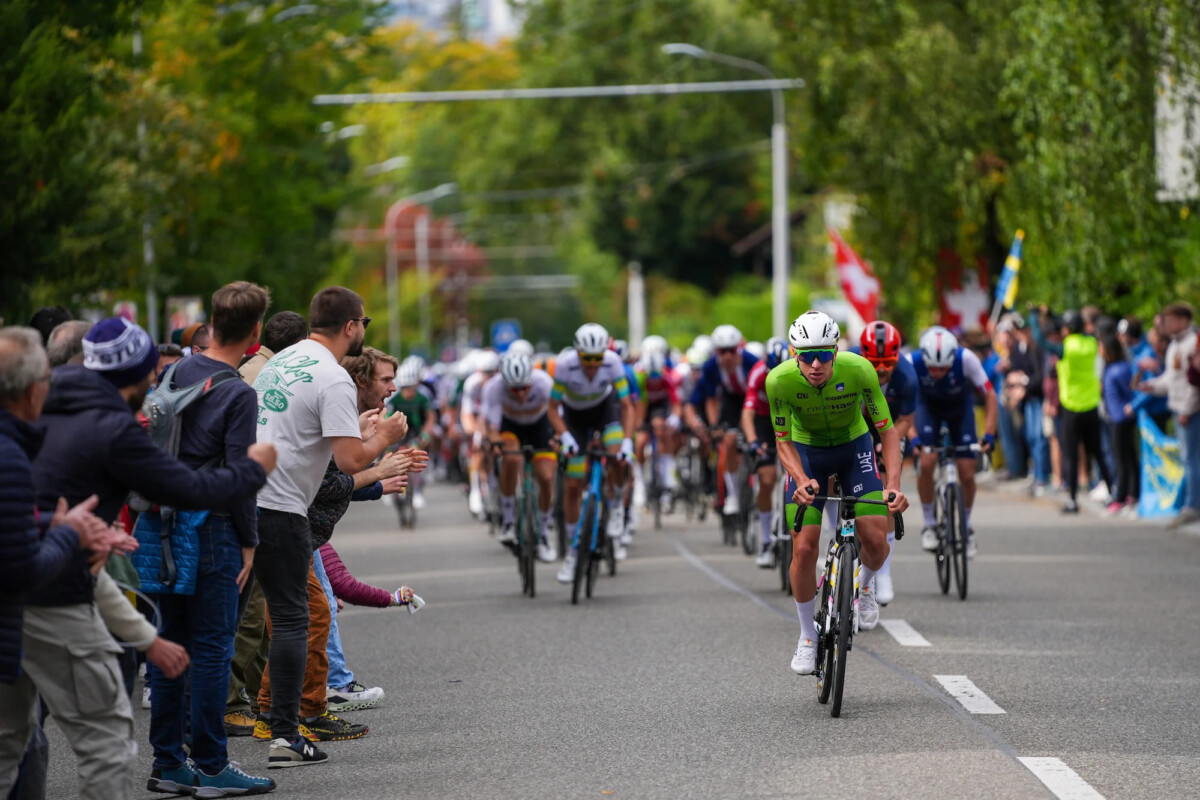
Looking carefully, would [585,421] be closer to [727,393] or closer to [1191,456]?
[727,393]

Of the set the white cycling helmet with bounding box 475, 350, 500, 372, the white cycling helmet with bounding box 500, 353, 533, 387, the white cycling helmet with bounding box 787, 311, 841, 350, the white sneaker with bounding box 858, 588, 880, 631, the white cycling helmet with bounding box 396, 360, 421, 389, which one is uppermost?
the white cycling helmet with bounding box 787, 311, 841, 350

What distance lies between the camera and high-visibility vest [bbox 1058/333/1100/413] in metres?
21.0

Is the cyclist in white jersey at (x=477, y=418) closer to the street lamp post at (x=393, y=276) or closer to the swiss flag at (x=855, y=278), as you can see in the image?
the swiss flag at (x=855, y=278)

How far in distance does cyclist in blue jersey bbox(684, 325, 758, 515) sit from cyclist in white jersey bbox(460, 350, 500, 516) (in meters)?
2.25

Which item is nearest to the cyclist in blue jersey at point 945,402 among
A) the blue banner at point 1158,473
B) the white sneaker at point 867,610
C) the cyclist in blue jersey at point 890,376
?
the cyclist in blue jersey at point 890,376

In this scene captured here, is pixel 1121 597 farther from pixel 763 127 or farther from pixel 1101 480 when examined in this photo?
pixel 763 127

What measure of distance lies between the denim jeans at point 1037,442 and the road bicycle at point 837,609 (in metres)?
15.5

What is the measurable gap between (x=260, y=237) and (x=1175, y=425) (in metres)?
19.3

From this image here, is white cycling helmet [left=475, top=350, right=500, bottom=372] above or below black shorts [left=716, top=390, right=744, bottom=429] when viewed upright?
above

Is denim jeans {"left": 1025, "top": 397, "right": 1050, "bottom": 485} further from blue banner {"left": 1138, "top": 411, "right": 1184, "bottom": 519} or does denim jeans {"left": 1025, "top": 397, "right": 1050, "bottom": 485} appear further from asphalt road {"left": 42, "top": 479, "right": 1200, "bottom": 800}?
asphalt road {"left": 42, "top": 479, "right": 1200, "bottom": 800}

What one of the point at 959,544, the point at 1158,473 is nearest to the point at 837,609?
the point at 959,544

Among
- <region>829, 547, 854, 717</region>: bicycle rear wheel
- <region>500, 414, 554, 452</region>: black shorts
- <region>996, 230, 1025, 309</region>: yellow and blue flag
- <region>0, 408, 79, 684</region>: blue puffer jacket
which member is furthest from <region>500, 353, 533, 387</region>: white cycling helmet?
<region>996, 230, 1025, 309</region>: yellow and blue flag

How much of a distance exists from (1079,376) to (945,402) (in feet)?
24.9

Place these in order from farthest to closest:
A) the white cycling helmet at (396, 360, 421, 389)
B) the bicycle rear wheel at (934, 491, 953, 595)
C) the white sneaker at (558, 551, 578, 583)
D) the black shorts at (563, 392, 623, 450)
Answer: the white cycling helmet at (396, 360, 421, 389), the black shorts at (563, 392, 623, 450), the white sneaker at (558, 551, 578, 583), the bicycle rear wheel at (934, 491, 953, 595)
